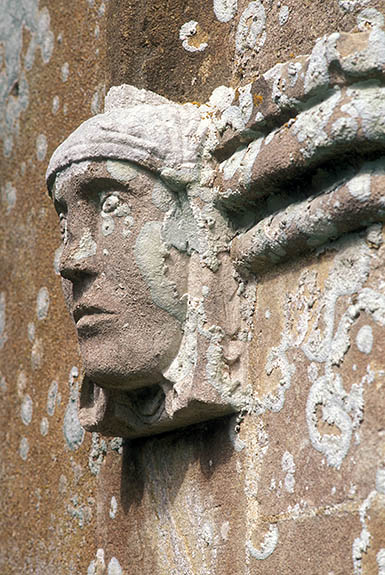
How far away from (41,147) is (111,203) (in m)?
0.90

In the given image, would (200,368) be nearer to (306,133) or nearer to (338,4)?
(306,133)

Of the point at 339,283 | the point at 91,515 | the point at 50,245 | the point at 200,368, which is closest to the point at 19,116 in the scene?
the point at 50,245

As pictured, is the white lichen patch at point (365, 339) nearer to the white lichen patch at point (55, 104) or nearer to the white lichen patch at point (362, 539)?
the white lichen patch at point (362, 539)

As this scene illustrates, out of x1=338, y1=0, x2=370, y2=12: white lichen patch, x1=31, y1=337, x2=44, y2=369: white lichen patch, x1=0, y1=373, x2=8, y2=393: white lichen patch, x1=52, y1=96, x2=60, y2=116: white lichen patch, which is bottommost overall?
x1=0, y1=373, x2=8, y2=393: white lichen patch

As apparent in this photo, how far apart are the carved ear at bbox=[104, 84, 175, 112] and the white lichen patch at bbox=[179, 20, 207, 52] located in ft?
0.48

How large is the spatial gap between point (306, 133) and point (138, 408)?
64 cm

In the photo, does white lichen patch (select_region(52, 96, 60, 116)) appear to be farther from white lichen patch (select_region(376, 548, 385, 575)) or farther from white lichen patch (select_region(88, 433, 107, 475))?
white lichen patch (select_region(376, 548, 385, 575))

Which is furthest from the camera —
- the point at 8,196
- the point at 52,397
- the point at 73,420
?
the point at 8,196

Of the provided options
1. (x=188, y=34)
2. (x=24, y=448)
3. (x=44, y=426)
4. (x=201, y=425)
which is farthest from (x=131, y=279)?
(x=24, y=448)

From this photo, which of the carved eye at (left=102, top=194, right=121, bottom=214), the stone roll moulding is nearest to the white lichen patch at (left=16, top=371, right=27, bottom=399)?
the stone roll moulding

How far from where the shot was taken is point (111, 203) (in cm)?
193

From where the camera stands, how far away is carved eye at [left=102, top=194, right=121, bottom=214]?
6.32ft

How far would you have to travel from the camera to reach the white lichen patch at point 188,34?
2.14 meters

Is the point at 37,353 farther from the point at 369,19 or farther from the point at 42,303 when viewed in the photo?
the point at 369,19
